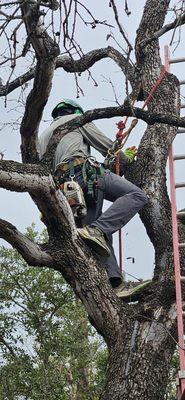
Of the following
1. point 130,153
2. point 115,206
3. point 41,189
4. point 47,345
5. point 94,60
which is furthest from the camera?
point 47,345

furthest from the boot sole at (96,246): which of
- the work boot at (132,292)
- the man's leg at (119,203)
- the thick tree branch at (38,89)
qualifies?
the thick tree branch at (38,89)

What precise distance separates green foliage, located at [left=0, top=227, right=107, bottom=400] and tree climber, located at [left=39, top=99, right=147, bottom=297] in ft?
14.9

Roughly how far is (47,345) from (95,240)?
5313mm

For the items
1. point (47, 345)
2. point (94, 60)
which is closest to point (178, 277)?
point (94, 60)

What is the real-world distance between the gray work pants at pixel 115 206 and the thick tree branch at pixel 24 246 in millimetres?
445

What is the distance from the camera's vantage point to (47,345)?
910 cm

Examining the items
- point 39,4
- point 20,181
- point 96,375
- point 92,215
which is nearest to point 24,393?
point 96,375

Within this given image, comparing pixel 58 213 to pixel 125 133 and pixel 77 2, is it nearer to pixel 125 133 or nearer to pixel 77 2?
pixel 125 133

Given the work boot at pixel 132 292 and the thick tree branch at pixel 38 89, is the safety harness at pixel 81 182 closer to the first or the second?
the thick tree branch at pixel 38 89

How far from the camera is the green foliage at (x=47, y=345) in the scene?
891 centimetres

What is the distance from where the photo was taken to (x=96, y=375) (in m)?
9.55

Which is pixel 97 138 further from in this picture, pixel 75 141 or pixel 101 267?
pixel 101 267

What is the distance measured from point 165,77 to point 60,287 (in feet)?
16.8

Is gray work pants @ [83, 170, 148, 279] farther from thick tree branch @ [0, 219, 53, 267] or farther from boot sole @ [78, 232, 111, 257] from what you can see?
thick tree branch @ [0, 219, 53, 267]
